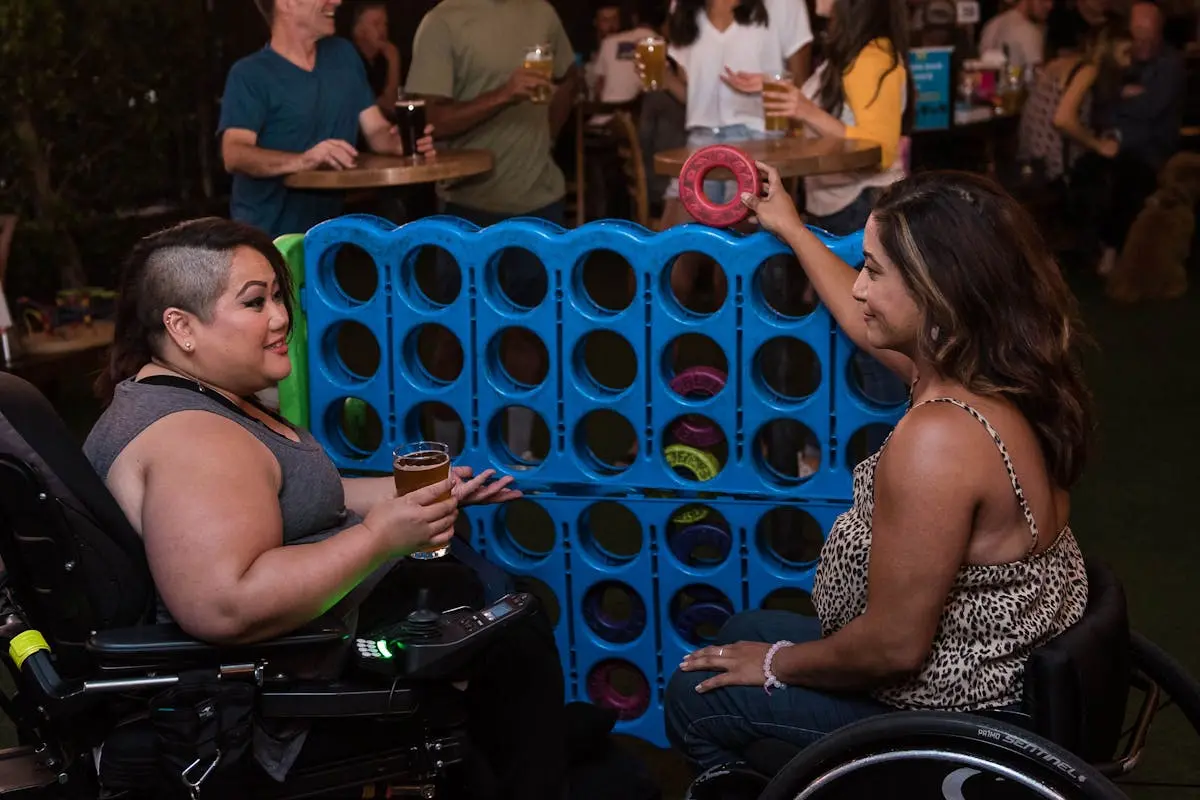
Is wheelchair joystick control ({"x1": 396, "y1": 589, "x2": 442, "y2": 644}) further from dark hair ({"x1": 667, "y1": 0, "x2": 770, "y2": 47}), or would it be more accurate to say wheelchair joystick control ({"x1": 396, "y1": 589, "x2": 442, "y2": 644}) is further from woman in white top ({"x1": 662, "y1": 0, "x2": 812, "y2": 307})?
dark hair ({"x1": 667, "y1": 0, "x2": 770, "y2": 47})

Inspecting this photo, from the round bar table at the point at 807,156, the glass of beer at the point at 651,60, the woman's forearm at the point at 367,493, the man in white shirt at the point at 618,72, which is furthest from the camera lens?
the man in white shirt at the point at 618,72

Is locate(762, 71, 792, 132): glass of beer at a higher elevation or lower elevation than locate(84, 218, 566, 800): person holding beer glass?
higher

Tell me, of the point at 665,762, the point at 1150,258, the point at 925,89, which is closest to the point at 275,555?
the point at 665,762

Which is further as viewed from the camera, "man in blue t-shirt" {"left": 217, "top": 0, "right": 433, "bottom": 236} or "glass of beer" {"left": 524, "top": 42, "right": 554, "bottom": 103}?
"glass of beer" {"left": 524, "top": 42, "right": 554, "bottom": 103}

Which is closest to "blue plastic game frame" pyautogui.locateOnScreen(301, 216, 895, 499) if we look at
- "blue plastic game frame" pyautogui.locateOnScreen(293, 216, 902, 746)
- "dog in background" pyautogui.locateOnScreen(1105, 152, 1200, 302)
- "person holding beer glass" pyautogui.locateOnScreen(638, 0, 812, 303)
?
"blue plastic game frame" pyautogui.locateOnScreen(293, 216, 902, 746)

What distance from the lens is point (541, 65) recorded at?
427 centimetres

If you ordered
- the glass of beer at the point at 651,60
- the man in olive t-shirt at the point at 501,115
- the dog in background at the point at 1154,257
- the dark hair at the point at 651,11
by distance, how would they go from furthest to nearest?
the dark hair at the point at 651,11, the dog in background at the point at 1154,257, the glass of beer at the point at 651,60, the man in olive t-shirt at the point at 501,115

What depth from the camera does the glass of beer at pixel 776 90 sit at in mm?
4031

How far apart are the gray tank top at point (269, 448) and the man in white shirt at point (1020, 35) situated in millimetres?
8068

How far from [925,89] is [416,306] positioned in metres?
6.28

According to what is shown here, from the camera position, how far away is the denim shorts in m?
4.32

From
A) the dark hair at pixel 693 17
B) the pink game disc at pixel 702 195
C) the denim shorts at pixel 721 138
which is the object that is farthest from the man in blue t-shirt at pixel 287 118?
the pink game disc at pixel 702 195

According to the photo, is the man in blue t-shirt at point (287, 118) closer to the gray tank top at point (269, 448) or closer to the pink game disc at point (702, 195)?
the pink game disc at point (702, 195)

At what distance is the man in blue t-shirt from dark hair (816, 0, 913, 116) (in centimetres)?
119
